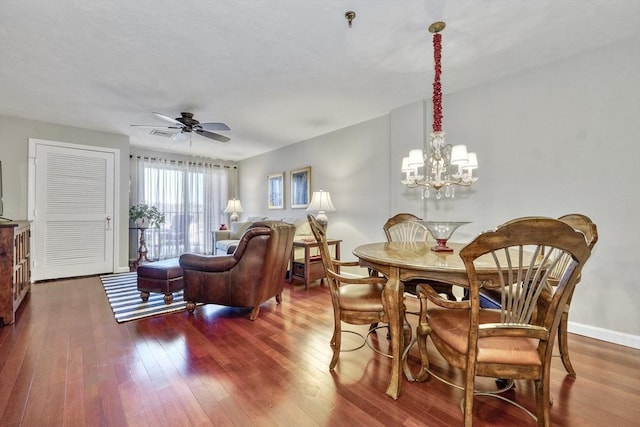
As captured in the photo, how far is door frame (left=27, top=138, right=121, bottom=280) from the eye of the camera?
4.08m

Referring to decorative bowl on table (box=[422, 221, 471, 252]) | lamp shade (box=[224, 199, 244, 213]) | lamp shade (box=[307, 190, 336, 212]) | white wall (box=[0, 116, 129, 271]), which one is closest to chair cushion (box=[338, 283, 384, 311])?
decorative bowl on table (box=[422, 221, 471, 252])

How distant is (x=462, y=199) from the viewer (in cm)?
321

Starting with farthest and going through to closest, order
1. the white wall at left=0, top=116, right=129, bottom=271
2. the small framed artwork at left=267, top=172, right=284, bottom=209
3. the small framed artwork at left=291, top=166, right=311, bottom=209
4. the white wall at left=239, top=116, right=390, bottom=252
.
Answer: the small framed artwork at left=267, top=172, right=284, bottom=209
the small framed artwork at left=291, top=166, right=311, bottom=209
the white wall at left=239, top=116, right=390, bottom=252
the white wall at left=0, top=116, right=129, bottom=271

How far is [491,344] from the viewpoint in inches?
51.2

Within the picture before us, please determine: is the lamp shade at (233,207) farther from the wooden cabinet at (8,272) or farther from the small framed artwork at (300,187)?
the wooden cabinet at (8,272)

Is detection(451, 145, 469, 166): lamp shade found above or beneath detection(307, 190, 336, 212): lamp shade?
above

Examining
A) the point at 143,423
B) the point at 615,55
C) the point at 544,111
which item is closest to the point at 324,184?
the point at 544,111

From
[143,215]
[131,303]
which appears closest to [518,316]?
[131,303]

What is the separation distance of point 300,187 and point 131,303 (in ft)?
10.3

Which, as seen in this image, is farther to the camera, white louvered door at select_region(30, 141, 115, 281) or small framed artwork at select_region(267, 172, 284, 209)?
small framed artwork at select_region(267, 172, 284, 209)

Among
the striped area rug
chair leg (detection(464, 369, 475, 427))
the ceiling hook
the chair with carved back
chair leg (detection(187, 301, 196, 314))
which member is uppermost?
the ceiling hook

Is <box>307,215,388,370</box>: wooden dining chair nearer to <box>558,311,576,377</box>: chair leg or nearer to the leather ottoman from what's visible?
<box>558,311,576,377</box>: chair leg

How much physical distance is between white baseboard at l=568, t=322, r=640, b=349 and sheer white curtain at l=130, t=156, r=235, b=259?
20.9ft

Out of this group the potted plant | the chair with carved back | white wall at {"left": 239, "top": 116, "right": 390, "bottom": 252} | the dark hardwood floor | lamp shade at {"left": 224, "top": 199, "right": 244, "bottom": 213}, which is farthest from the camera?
lamp shade at {"left": 224, "top": 199, "right": 244, "bottom": 213}
